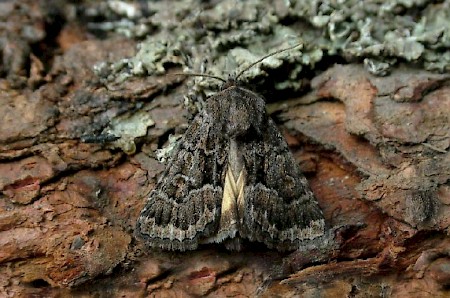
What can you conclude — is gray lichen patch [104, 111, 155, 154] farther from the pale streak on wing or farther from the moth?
the pale streak on wing

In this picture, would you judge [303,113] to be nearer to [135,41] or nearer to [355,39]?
[355,39]

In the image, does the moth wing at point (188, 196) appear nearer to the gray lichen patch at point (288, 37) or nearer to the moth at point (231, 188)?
the moth at point (231, 188)

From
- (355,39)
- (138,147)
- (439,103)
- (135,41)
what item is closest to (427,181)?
(439,103)

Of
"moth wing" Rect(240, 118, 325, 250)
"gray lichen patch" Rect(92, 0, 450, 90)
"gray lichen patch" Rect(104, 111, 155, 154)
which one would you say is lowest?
"moth wing" Rect(240, 118, 325, 250)

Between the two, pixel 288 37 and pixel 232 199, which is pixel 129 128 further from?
pixel 288 37

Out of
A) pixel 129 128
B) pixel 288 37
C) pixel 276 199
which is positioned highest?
pixel 288 37

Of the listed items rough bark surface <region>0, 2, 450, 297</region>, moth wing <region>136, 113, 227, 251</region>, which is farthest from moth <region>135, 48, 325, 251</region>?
rough bark surface <region>0, 2, 450, 297</region>

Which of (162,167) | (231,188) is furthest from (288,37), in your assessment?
(162,167)

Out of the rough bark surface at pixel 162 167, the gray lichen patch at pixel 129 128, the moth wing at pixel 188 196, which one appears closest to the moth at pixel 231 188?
the moth wing at pixel 188 196
